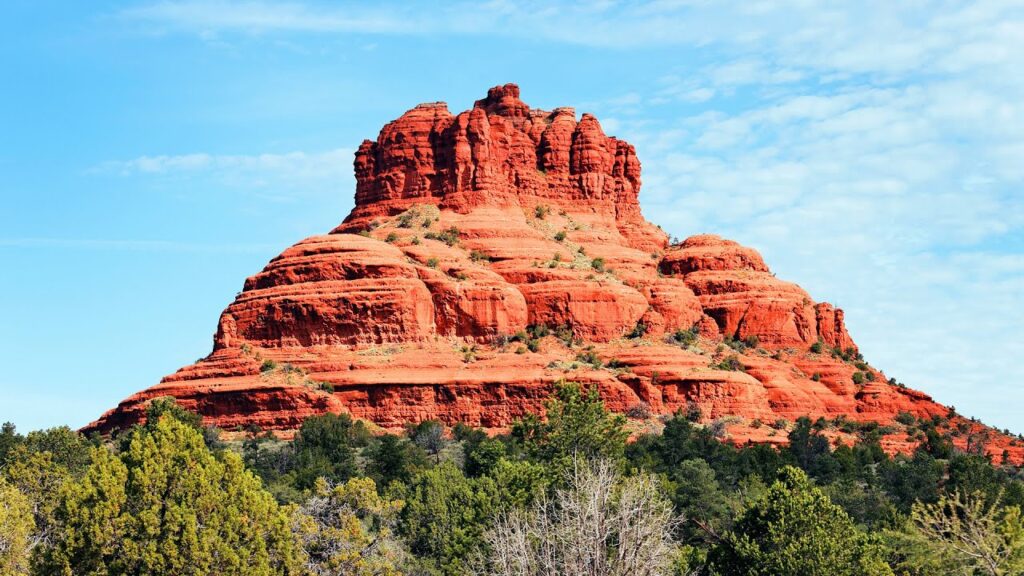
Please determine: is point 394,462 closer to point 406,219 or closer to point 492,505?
point 492,505

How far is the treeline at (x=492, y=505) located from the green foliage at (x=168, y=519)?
78 mm

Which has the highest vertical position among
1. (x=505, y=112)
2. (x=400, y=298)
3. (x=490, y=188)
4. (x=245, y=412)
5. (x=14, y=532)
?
(x=505, y=112)

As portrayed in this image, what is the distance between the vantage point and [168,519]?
182 ft

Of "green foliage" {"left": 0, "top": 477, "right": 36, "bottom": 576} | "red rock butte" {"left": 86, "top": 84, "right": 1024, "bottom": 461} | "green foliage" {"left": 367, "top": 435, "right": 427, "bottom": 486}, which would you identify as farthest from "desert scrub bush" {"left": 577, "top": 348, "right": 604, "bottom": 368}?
"green foliage" {"left": 0, "top": 477, "right": 36, "bottom": 576}

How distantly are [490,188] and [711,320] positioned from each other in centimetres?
2600

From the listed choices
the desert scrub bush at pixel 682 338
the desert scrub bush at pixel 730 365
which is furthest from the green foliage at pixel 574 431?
the desert scrub bush at pixel 682 338

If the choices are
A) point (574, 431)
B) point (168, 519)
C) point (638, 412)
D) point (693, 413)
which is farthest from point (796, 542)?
point (693, 413)

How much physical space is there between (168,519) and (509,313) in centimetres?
7717

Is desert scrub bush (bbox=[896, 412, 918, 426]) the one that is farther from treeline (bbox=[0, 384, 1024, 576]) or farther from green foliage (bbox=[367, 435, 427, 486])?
green foliage (bbox=[367, 435, 427, 486])

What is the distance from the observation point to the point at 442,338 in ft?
422

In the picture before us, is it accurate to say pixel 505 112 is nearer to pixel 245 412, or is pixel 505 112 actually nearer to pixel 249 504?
pixel 245 412

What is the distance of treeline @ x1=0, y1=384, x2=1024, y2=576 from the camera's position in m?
52.3

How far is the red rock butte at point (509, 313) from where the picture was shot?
12088cm

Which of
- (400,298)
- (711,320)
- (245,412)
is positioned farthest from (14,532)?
(711,320)
